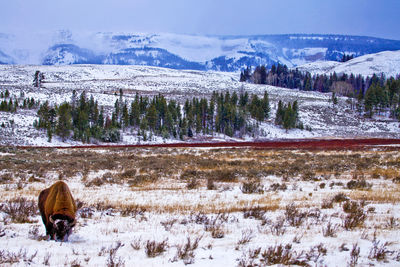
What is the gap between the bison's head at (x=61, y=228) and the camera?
483 cm

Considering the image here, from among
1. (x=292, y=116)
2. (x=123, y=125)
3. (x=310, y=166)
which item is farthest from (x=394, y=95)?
(x=310, y=166)

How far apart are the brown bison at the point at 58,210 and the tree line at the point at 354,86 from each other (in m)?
104

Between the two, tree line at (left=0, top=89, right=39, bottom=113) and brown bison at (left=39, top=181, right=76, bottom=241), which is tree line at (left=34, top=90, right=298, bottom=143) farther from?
brown bison at (left=39, top=181, right=76, bottom=241)

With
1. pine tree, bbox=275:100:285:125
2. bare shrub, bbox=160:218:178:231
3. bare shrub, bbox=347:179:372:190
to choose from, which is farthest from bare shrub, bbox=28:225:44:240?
pine tree, bbox=275:100:285:125

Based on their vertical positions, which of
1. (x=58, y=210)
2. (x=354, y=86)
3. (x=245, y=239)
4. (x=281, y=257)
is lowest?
(x=245, y=239)

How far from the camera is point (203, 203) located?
8.79 metres

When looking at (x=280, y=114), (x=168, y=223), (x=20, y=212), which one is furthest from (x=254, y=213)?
(x=280, y=114)

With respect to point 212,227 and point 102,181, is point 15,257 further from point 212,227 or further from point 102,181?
point 102,181

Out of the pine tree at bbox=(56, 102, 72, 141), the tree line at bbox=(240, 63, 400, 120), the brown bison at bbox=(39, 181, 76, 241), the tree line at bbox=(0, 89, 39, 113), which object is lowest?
the pine tree at bbox=(56, 102, 72, 141)

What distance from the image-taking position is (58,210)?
15.4ft

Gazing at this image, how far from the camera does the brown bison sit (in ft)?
15.5

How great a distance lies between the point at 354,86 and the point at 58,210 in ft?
526

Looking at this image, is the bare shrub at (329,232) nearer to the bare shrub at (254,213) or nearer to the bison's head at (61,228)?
the bare shrub at (254,213)

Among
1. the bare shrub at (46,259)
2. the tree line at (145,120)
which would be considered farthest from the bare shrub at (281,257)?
the tree line at (145,120)
